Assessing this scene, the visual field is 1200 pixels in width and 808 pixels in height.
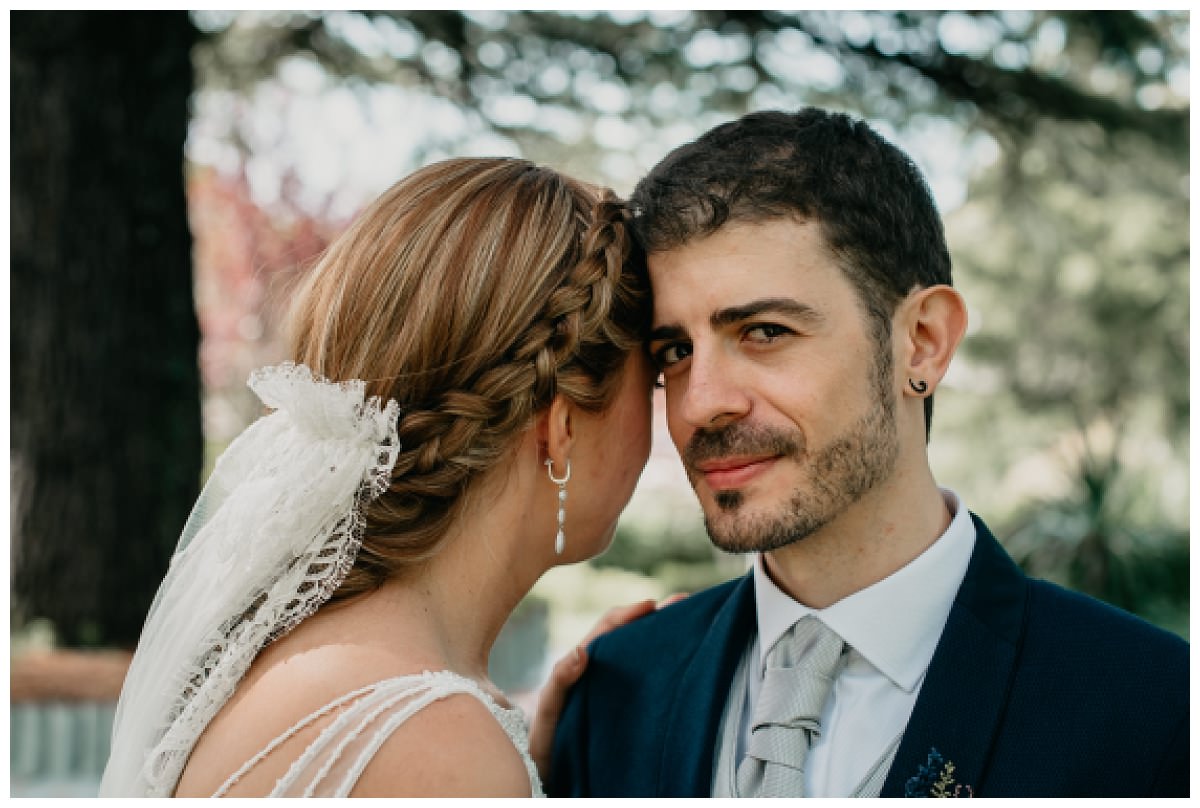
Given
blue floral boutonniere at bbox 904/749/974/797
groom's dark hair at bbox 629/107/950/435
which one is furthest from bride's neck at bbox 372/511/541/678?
blue floral boutonniere at bbox 904/749/974/797

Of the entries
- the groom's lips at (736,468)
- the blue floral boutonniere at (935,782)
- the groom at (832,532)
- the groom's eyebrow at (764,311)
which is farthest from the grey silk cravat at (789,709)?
the groom's eyebrow at (764,311)

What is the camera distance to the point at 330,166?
11.0 meters

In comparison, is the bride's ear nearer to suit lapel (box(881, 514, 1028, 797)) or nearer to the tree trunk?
suit lapel (box(881, 514, 1028, 797))

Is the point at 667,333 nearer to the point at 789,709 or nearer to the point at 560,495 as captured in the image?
the point at 560,495

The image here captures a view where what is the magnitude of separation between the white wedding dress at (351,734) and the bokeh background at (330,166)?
120 cm

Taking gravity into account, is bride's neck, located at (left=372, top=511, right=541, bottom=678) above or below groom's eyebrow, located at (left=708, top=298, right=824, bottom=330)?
below

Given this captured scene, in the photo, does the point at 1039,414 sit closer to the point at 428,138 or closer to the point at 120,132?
the point at 428,138

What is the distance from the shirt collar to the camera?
8.63 ft

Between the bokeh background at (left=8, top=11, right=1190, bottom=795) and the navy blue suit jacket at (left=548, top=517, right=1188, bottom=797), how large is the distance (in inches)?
56.5

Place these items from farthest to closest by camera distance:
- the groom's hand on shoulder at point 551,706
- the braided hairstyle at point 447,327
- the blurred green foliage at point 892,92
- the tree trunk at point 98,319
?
1. the blurred green foliage at point 892,92
2. the tree trunk at point 98,319
3. the groom's hand on shoulder at point 551,706
4. the braided hairstyle at point 447,327

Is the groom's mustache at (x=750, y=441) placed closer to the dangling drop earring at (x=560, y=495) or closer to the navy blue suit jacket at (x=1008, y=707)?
the dangling drop earring at (x=560, y=495)

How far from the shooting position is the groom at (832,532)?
2418 millimetres

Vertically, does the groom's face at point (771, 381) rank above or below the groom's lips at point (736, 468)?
above

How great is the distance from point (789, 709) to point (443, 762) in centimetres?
92
